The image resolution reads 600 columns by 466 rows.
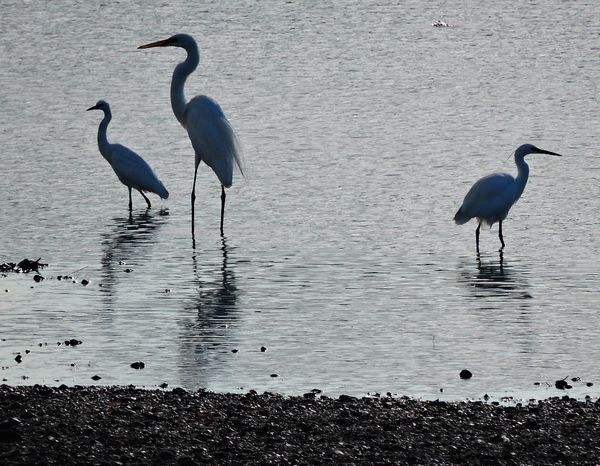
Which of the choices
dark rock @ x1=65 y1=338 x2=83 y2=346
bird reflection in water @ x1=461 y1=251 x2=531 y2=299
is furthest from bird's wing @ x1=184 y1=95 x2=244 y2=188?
dark rock @ x1=65 y1=338 x2=83 y2=346

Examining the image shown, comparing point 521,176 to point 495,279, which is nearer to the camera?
point 495,279

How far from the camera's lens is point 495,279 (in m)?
13.1

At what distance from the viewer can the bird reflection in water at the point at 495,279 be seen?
492 inches

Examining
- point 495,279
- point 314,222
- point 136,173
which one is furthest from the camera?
point 136,173

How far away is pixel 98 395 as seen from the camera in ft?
28.0

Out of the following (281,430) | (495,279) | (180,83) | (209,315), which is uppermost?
(281,430)

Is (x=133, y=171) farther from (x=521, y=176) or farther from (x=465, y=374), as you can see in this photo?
(x=465, y=374)

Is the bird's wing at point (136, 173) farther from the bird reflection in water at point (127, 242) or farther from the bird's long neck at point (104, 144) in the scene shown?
the bird's long neck at point (104, 144)

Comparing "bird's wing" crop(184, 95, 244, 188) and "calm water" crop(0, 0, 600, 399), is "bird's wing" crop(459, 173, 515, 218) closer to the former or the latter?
"calm water" crop(0, 0, 600, 399)

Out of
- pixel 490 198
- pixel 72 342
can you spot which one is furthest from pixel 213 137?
pixel 72 342

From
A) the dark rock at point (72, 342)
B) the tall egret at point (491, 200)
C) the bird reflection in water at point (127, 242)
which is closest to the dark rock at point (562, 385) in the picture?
the dark rock at point (72, 342)

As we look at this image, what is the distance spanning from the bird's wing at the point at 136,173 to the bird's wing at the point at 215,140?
2.13 ft

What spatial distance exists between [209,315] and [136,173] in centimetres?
561

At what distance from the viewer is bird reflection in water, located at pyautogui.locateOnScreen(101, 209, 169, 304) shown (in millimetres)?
13219
